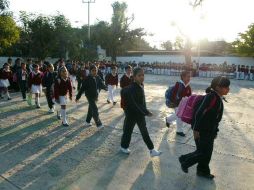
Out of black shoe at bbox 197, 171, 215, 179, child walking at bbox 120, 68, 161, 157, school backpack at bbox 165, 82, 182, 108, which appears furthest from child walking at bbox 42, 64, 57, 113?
black shoe at bbox 197, 171, 215, 179

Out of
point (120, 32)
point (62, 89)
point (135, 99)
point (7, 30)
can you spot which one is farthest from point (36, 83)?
point (120, 32)

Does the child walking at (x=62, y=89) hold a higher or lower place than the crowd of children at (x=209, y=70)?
higher

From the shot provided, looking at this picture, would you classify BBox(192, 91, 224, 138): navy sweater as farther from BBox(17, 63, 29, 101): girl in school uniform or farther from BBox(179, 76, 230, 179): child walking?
BBox(17, 63, 29, 101): girl in school uniform

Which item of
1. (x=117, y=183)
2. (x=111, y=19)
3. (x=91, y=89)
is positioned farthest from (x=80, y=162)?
(x=111, y=19)

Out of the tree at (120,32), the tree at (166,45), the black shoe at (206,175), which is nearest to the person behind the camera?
the black shoe at (206,175)

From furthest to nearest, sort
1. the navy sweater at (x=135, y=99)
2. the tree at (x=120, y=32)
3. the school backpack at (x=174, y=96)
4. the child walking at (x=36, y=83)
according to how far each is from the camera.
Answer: the tree at (x=120, y=32) → the child walking at (x=36, y=83) → the school backpack at (x=174, y=96) → the navy sweater at (x=135, y=99)

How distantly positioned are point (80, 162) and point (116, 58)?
37.8 m

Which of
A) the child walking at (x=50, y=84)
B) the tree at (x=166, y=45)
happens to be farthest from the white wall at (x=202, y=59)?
the tree at (x=166, y=45)

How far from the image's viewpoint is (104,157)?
6.05 meters

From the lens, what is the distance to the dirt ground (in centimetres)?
491

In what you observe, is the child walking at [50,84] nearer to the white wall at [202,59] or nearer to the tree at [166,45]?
the white wall at [202,59]

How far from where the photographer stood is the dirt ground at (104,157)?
193 inches

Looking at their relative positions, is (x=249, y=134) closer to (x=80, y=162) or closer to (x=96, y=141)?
(x=96, y=141)

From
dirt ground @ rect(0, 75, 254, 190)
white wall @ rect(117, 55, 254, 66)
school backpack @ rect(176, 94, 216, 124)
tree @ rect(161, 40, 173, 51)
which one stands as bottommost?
dirt ground @ rect(0, 75, 254, 190)
